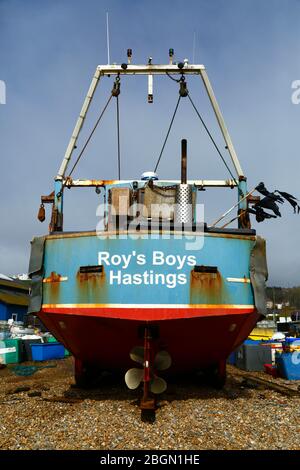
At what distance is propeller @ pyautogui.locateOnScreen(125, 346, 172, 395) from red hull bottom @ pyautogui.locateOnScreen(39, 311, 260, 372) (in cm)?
18

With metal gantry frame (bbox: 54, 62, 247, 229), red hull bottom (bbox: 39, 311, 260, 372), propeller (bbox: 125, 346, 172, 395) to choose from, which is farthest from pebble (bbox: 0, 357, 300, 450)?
metal gantry frame (bbox: 54, 62, 247, 229)

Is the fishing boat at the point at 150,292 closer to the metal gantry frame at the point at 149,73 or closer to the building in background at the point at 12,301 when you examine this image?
the metal gantry frame at the point at 149,73

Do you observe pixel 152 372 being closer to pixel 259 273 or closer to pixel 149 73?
pixel 259 273

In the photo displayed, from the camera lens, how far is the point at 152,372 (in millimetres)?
6176

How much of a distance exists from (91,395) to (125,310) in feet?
7.24

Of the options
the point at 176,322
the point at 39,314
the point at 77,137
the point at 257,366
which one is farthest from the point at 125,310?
the point at 257,366

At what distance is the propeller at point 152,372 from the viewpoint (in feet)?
20.0

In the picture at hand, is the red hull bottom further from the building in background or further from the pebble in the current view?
the building in background

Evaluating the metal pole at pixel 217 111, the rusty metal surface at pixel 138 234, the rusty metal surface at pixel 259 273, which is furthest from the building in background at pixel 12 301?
the rusty metal surface at pixel 259 273

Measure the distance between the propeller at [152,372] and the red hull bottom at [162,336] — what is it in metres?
0.18

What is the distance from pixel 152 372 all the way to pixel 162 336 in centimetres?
54

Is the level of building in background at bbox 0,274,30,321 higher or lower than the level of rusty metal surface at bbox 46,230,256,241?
lower

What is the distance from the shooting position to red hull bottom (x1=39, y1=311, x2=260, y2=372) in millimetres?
6305

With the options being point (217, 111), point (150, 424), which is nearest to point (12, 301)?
point (217, 111)
